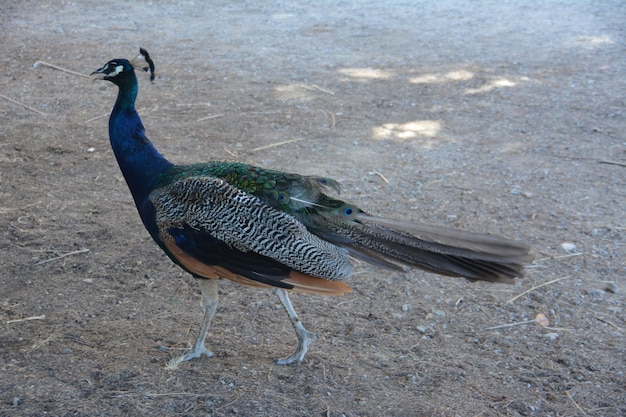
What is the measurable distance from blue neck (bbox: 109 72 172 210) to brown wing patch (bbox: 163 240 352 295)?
304mm

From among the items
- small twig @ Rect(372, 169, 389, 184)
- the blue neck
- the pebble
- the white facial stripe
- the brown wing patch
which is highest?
the white facial stripe

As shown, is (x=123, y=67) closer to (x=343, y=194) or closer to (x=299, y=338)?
(x=299, y=338)

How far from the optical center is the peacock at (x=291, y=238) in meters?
2.42

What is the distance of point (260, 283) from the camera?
249 centimetres

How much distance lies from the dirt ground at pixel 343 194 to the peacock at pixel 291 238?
0.76 ft

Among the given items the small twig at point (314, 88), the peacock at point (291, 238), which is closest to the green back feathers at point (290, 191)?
the peacock at point (291, 238)

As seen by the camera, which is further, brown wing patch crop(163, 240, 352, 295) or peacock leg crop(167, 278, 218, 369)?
peacock leg crop(167, 278, 218, 369)

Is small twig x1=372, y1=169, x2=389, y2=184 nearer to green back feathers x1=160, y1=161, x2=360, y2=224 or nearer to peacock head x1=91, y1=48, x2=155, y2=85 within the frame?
green back feathers x1=160, y1=161, x2=360, y2=224

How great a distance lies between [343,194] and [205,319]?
1640 mm

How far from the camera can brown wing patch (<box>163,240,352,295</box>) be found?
248cm

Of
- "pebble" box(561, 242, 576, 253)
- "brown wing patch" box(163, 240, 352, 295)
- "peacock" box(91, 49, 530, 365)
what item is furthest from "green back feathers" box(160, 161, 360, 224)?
"pebble" box(561, 242, 576, 253)

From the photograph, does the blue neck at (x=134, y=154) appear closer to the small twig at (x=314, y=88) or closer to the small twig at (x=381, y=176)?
the small twig at (x=381, y=176)

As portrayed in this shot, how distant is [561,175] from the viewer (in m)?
4.40

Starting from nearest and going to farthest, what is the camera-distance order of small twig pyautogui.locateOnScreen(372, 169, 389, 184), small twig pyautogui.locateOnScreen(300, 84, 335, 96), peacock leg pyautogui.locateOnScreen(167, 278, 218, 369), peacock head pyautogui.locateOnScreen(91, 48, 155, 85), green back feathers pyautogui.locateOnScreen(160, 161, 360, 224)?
green back feathers pyautogui.locateOnScreen(160, 161, 360, 224), peacock leg pyautogui.locateOnScreen(167, 278, 218, 369), peacock head pyautogui.locateOnScreen(91, 48, 155, 85), small twig pyautogui.locateOnScreen(372, 169, 389, 184), small twig pyautogui.locateOnScreen(300, 84, 335, 96)
